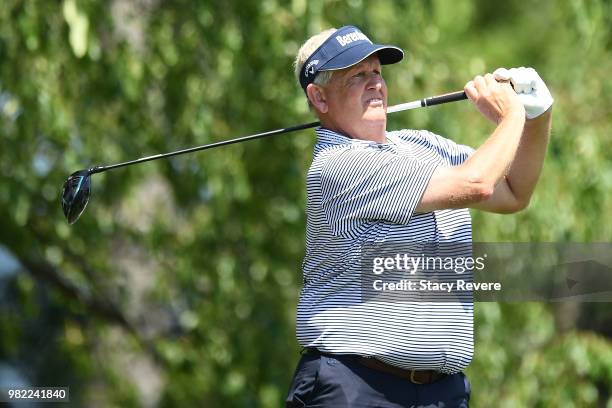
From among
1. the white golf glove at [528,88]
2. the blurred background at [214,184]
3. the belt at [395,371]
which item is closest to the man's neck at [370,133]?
the white golf glove at [528,88]

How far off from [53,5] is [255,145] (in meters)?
1.20

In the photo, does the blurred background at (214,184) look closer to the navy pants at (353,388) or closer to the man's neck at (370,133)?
the man's neck at (370,133)

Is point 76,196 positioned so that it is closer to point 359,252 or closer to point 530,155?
point 359,252

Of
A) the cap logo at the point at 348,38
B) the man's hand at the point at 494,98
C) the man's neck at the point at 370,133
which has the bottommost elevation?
the man's neck at the point at 370,133

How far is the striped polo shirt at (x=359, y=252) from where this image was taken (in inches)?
122

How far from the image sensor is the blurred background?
18.3 ft

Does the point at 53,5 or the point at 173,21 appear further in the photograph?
the point at 173,21

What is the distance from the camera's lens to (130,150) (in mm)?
5664

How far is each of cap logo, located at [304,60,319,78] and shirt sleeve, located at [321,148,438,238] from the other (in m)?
0.31

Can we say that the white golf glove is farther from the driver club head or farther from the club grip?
the driver club head

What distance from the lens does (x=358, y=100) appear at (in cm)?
337

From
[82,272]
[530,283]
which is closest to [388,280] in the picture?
[530,283]

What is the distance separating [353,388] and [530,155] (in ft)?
2.74

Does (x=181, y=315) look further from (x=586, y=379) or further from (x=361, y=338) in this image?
(x=361, y=338)
